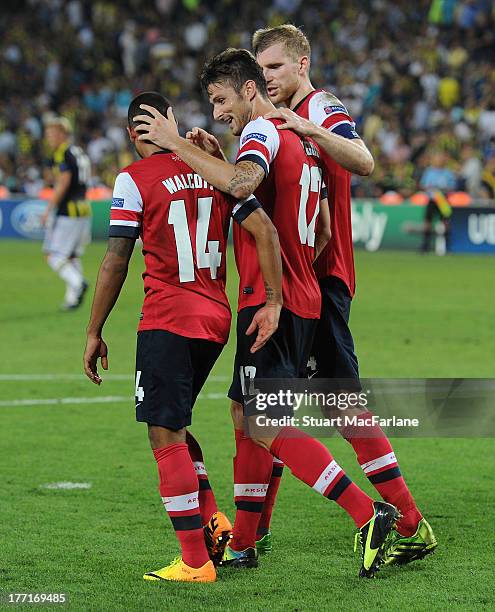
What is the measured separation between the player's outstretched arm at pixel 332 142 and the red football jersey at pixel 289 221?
0.05m

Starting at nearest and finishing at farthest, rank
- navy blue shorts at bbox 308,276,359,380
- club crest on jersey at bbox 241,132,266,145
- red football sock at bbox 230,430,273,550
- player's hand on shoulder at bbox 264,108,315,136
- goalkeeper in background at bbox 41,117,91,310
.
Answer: club crest on jersey at bbox 241,132,266,145 → player's hand on shoulder at bbox 264,108,315,136 → red football sock at bbox 230,430,273,550 → navy blue shorts at bbox 308,276,359,380 → goalkeeper in background at bbox 41,117,91,310

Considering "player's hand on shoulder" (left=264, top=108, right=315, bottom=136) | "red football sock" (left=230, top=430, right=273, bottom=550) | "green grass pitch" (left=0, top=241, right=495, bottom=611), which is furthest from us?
"red football sock" (left=230, top=430, right=273, bottom=550)

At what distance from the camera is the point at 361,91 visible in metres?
29.6

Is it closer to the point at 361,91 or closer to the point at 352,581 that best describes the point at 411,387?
the point at 352,581

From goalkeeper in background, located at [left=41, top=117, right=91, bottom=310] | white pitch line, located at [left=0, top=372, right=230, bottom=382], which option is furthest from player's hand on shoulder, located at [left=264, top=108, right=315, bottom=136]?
goalkeeper in background, located at [left=41, top=117, right=91, bottom=310]

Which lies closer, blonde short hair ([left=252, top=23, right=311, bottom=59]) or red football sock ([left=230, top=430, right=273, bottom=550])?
red football sock ([left=230, top=430, right=273, bottom=550])

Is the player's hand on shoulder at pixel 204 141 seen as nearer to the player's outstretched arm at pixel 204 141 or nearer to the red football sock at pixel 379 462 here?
the player's outstretched arm at pixel 204 141

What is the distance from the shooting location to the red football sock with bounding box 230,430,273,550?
5.31 meters

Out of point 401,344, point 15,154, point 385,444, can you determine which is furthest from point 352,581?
point 15,154

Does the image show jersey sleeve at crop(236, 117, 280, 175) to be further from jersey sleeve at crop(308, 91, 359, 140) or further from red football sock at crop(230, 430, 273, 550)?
red football sock at crop(230, 430, 273, 550)

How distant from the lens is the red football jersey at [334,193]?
5.46 m

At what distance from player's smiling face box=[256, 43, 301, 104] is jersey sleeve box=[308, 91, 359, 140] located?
0.43 feet

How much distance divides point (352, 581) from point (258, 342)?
103cm

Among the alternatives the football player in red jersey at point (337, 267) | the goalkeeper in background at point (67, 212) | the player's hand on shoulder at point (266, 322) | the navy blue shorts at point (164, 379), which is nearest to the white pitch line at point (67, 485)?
the football player in red jersey at point (337, 267)
